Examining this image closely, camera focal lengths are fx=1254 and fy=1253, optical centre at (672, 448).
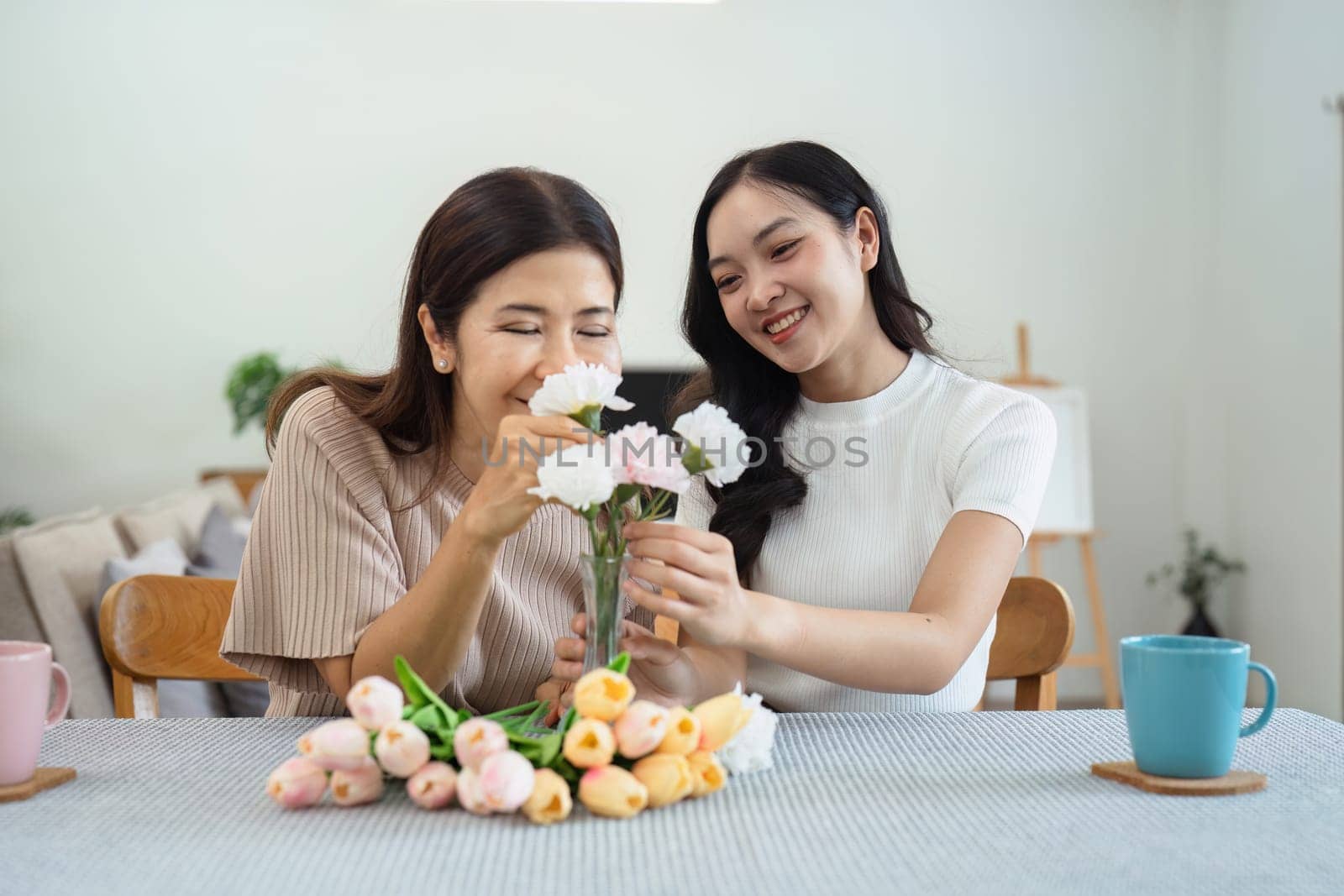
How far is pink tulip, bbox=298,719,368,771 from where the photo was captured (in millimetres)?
844

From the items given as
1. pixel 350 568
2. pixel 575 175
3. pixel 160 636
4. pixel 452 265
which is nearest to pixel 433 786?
pixel 350 568

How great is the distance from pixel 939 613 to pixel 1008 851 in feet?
1.64

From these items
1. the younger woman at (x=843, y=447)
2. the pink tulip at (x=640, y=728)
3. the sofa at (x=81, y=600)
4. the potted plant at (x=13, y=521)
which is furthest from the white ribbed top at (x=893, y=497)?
the potted plant at (x=13, y=521)

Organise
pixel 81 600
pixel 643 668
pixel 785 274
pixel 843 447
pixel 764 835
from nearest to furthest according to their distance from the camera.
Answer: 1. pixel 764 835
2. pixel 643 668
3. pixel 785 274
4. pixel 843 447
5. pixel 81 600

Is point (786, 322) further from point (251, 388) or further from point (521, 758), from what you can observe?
point (251, 388)

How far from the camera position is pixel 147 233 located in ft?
15.9

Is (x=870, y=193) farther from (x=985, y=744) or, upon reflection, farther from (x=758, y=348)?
(x=985, y=744)

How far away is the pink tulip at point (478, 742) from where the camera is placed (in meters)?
0.84

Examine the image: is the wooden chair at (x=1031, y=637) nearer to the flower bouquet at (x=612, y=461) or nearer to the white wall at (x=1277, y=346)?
the flower bouquet at (x=612, y=461)

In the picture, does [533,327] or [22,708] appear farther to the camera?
[533,327]

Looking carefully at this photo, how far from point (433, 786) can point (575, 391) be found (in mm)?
301

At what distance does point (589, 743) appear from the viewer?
0.84m

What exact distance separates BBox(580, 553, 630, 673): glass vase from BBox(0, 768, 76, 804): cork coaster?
1.33 ft

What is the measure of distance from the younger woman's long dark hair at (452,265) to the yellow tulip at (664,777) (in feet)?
2.10
